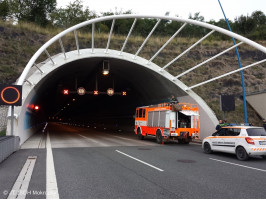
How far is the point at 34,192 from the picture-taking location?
6.36m

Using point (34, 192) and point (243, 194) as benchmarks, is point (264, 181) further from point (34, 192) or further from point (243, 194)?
point (34, 192)

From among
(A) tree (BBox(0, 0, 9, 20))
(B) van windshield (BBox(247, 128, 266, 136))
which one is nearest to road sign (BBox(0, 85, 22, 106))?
(B) van windshield (BBox(247, 128, 266, 136))

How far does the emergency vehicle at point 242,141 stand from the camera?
11.6 metres

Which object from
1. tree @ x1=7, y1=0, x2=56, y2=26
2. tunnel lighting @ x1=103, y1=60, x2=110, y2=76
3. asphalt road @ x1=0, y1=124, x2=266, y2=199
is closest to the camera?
asphalt road @ x1=0, y1=124, x2=266, y2=199

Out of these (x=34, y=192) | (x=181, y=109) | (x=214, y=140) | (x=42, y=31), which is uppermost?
(x=42, y=31)

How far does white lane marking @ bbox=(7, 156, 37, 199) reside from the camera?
610 cm

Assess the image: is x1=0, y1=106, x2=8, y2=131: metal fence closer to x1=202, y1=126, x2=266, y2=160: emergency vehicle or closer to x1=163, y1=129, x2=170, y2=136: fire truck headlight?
x1=163, y1=129, x2=170, y2=136: fire truck headlight

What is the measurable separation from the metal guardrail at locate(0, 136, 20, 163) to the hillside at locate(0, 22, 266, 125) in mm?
15261

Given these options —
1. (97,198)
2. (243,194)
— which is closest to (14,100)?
(97,198)

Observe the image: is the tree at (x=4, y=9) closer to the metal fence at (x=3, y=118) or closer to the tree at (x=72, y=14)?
the tree at (x=72, y=14)

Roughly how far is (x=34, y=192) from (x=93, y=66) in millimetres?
23317

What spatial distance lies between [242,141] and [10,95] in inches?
497

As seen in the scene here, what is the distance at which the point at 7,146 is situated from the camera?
1212 centimetres

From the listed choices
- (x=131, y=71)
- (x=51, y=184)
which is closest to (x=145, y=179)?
(x=51, y=184)
